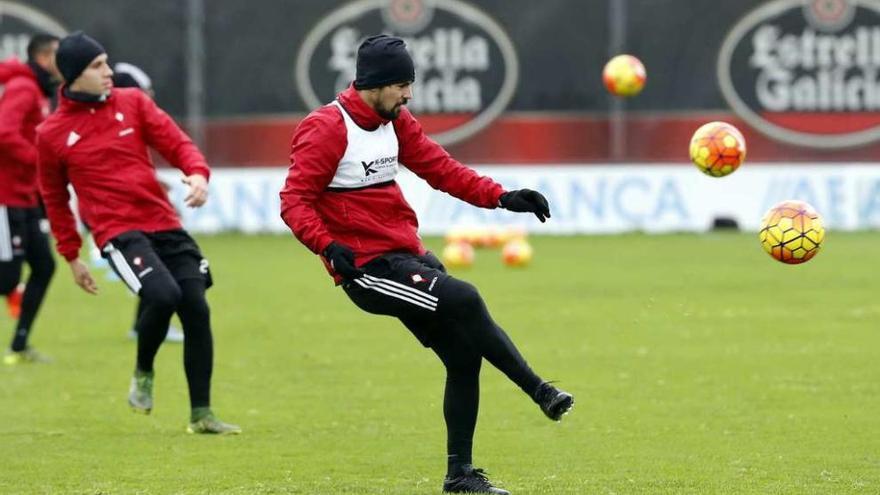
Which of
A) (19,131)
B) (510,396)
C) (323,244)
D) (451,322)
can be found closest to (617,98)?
(19,131)

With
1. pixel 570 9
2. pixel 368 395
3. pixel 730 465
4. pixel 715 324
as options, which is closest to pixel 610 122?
pixel 570 9

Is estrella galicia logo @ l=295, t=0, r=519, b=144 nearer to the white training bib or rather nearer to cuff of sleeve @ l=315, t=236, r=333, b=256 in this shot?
the white training bib

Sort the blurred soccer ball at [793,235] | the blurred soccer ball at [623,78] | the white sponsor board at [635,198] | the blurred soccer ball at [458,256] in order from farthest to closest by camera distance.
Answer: the white sponsor board at [635,198], the blurred soccer ball at [458,256], the blurred soccer ball at [623,78], the blurred soccer ball at [793,235]

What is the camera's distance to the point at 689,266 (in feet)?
66.9

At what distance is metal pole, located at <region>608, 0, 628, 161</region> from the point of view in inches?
1041

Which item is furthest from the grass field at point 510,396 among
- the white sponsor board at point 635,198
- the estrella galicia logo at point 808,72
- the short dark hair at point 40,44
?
the estrella galicia logo at point 808,72

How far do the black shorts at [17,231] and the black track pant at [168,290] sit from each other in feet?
12.4

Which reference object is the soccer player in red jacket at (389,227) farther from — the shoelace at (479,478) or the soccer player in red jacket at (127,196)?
the soccer player in red jacket at (127,196)

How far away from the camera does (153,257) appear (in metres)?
9.45

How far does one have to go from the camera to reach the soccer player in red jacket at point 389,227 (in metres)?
7.46

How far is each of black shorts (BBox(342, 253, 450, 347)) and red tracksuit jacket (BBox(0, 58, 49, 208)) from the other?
554 centimetres

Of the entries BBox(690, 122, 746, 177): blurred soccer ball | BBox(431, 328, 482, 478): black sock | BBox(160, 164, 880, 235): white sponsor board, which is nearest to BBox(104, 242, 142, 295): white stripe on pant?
BBox(431, 328, 482, 478): black sock

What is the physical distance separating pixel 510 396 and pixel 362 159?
359 cm

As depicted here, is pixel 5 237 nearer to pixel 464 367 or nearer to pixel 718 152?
pixel 718 152
